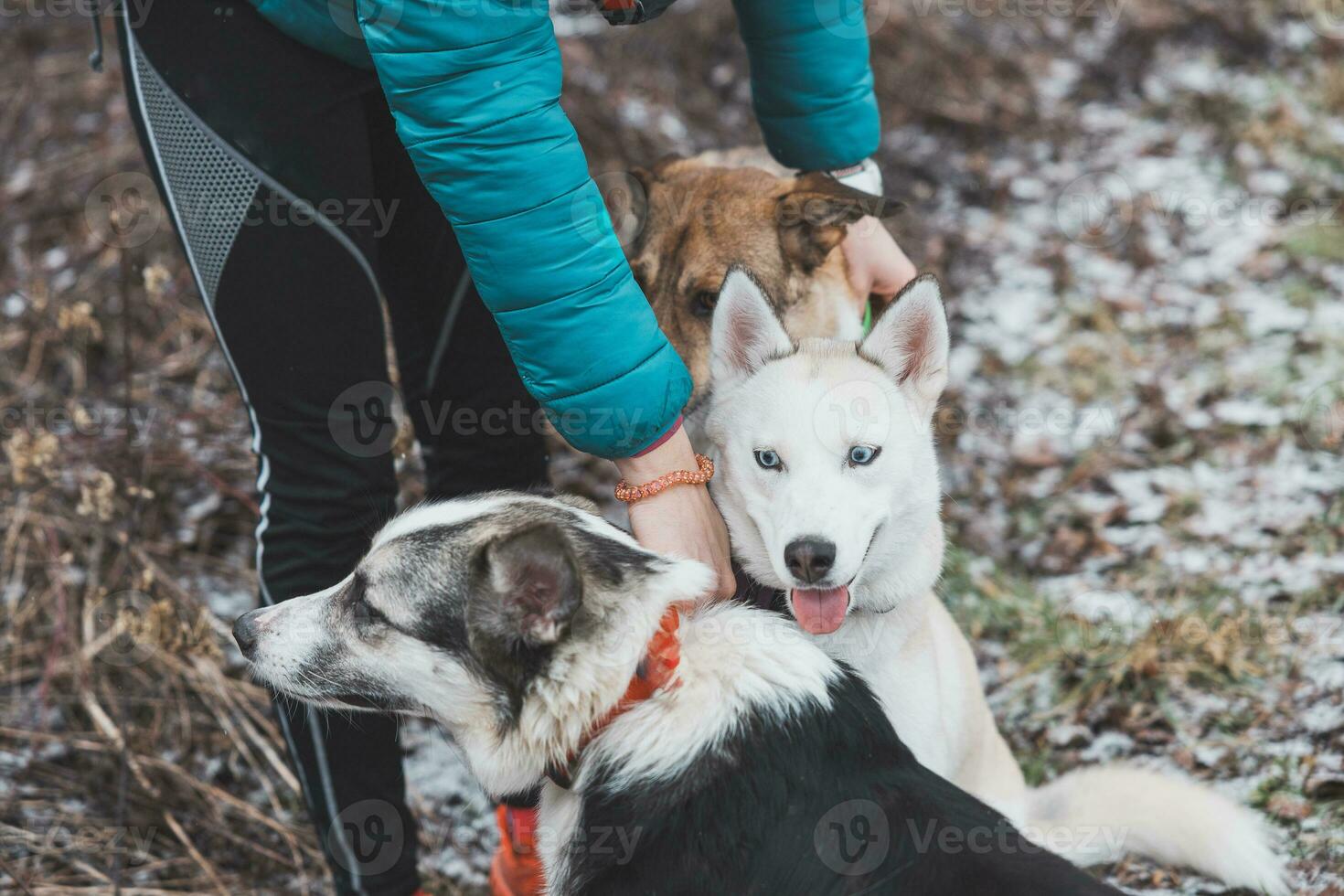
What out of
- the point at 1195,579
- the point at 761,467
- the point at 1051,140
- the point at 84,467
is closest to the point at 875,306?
the point at 761,467

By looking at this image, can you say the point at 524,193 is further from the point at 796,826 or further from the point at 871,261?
the point at 871,261

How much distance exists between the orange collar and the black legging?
0.75 m

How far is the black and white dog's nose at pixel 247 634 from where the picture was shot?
222 cm

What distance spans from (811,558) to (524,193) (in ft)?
2.98

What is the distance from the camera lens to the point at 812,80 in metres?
2.90

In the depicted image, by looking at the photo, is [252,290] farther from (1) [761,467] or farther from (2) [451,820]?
(2) [451,820]

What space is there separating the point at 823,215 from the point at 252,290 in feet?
5.08

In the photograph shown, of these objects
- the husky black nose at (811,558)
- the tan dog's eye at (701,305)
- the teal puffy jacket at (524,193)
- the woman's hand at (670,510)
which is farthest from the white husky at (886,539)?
the tan dog's eye at (701,305)

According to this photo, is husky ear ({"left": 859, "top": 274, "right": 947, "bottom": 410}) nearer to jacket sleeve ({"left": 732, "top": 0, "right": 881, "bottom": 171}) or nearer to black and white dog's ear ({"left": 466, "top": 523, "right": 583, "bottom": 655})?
jacket sleeve ({"left": 732, "top": 0, "right": 881, "bottom": 171})

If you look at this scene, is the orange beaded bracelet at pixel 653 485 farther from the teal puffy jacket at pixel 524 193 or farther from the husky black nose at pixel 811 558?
the husky black nose at pixel 811 558

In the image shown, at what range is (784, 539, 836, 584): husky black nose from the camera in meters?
2.25

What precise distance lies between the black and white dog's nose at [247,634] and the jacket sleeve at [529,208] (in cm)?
74

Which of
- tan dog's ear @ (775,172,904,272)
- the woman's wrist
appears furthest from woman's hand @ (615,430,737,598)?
tan dog's ear @ (775,172,904,272)

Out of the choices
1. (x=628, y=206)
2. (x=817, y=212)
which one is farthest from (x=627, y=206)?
(x=817, y=212)
